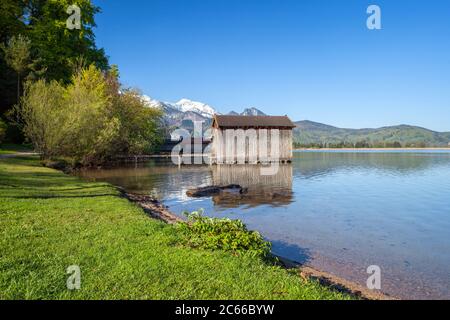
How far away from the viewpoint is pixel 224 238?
7.86 m

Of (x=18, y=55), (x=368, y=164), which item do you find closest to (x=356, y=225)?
(x=18, y=55)

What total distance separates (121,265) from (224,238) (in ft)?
8.32

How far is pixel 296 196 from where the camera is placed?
22.5 m

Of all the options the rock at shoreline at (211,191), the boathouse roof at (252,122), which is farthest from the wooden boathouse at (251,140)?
the rock at shoreline at (211,191)

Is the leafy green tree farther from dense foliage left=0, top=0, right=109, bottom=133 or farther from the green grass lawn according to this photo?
the green grass lawn

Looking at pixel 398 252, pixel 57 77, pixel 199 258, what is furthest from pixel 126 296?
pixel 57 77

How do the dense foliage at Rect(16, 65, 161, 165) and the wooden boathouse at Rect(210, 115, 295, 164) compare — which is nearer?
the dense foliage at Rect(16, 65, 161, 165)

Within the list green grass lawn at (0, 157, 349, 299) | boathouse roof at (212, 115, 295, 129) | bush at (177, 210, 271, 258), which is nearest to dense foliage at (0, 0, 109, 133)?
boathouse roof at (212, 115, 295, 129)

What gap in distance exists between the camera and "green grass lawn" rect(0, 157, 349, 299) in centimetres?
521

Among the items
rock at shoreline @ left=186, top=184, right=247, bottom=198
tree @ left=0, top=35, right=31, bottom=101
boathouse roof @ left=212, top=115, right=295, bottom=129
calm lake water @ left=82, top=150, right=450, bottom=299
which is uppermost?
tree @ left=0, top=35, right=31, bottom=101

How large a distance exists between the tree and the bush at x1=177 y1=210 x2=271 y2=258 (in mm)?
41753
